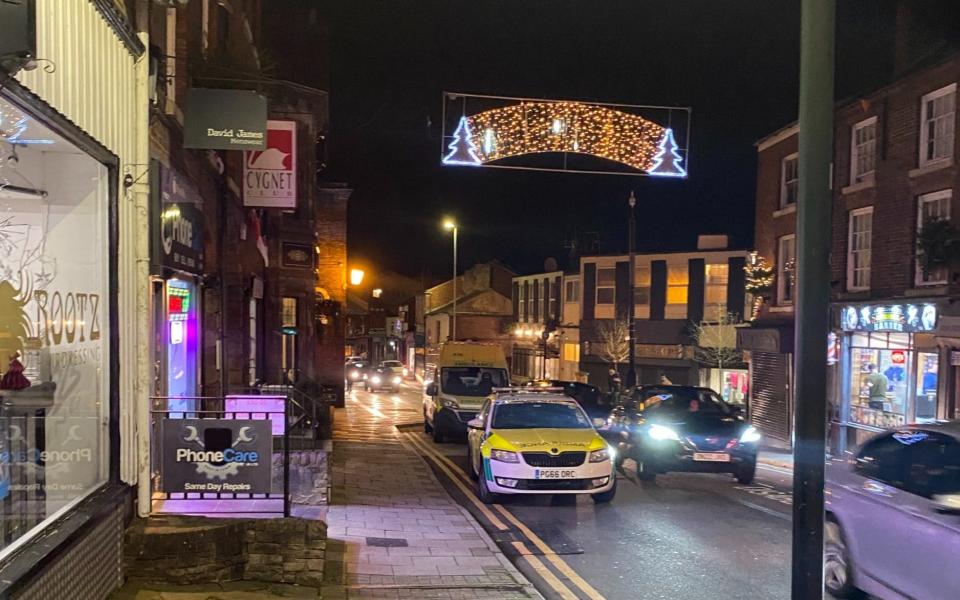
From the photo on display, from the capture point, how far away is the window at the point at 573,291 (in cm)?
4003

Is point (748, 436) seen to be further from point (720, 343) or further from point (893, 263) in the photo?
point (720, 343)

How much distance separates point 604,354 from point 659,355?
9.41 feet

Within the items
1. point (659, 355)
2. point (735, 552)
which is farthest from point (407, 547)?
point (659, 355)

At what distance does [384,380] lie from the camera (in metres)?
41.8

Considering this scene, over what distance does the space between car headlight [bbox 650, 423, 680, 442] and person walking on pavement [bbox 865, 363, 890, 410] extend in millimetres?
8085

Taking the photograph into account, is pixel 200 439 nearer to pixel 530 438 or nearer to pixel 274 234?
pixel 530 438

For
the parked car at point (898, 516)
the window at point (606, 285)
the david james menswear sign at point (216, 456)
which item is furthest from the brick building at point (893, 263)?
the window at point (606, 285)

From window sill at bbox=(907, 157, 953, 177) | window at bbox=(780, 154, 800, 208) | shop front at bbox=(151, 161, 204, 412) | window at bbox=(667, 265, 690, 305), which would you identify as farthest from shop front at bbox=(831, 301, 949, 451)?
window at bbox=(667, 265, 690, 305)

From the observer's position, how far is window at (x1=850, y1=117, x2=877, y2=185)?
18.0 metres

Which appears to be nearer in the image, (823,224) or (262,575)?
(823,224)

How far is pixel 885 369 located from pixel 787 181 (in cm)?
725

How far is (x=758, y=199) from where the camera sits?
77.7ft

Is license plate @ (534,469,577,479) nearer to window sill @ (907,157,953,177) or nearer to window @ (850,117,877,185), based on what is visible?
window sill @ (907,157,953,177)

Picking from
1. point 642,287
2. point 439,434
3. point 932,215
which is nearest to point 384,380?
point 642,287
